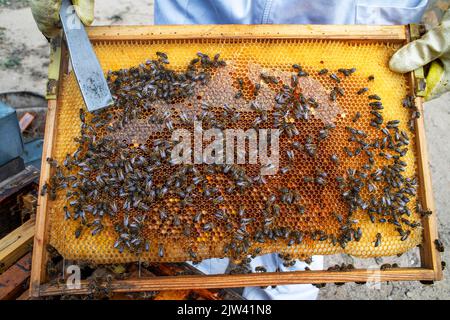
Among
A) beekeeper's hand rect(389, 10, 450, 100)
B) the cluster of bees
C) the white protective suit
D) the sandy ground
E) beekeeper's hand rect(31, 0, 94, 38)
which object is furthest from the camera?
the sandy ground

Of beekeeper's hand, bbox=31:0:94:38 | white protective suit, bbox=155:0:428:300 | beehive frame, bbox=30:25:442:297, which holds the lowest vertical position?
beehive frame, bbox=30:25:442:297

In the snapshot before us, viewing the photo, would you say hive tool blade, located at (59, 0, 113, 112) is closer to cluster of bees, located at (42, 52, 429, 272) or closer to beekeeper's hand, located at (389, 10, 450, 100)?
cluster of bees, located at (42, 52, 429, 272)

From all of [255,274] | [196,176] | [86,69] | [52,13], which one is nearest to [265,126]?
[196,176]

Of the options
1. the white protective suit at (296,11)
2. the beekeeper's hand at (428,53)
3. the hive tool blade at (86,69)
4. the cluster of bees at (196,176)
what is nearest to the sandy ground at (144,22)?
the cluster of bees at (196,176)

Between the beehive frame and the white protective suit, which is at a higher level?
the white protective suit

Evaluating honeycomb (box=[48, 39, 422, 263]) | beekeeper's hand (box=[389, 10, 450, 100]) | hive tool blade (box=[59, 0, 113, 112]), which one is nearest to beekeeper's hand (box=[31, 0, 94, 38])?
hive tool blade (box=[59, 0, 113, 112])

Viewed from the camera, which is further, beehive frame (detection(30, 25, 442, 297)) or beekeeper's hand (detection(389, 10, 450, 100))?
beekeeper's hand (detection(389, 10, 450, 100))

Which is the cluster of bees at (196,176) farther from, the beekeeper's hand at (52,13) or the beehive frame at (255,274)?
the beekeeper's hand at (52,13)
